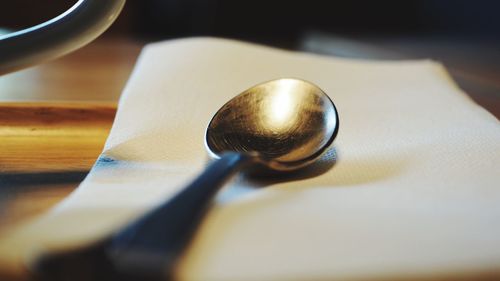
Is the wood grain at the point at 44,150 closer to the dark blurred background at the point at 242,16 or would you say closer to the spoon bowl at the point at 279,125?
the spoon bowl at the point at 279,125

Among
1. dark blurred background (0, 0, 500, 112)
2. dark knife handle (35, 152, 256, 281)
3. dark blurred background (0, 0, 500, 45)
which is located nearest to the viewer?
dark knife handle (35, 152, 256, 281)

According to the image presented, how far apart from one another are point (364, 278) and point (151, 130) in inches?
7.9

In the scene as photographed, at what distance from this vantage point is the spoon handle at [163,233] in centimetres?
16

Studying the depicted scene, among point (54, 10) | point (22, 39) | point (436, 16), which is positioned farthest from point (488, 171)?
point (54, 10)

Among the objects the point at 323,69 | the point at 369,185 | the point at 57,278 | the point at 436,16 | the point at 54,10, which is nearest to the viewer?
the point at 57,278

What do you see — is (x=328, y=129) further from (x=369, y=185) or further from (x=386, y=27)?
(x=386, y=27)

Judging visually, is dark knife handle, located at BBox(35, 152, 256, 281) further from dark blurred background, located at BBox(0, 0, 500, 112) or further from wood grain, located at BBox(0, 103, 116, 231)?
dark blurred background, located at BBox(0, 0, 500, 112)

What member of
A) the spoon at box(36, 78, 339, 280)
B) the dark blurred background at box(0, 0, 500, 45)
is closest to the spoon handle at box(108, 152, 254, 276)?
the spoon at box(36, 78, 339, 280)

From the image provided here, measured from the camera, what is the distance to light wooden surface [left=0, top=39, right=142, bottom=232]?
0.26 m

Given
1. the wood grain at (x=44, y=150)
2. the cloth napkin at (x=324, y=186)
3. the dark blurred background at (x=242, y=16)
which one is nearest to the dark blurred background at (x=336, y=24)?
the dark blurred background at (x=242, y=16)

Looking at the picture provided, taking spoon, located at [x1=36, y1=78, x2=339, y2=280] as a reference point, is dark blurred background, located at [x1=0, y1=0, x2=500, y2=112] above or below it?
above

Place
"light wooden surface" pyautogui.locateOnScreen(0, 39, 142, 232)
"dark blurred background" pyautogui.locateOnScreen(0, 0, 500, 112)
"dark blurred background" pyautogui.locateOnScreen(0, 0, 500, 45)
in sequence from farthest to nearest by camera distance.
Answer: "dark blurred background" pyautogui.locateOnScreen(0, 0, 500, 45) → "dark blurred background" pyautogui.locateOnScreen(0, 0, 500, 112) → "light wooden surface" pyautogui.locateOnScreen(0, 39, 142, 232)

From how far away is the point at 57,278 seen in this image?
157 millimetres

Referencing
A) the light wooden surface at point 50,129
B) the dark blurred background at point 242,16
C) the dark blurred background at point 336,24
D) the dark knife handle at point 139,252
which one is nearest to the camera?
the dark knife handle at point 139,252
